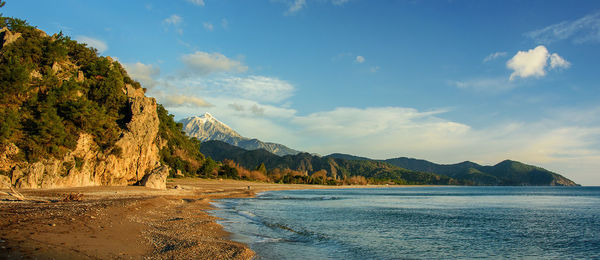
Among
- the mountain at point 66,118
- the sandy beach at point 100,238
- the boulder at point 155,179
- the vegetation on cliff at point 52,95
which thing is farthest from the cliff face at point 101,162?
the sandy beach at point 100,238

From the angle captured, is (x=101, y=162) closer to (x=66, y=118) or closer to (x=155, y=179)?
(x=66, y=118)

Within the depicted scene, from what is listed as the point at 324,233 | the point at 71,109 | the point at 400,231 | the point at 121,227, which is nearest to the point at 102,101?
the point at 71,109

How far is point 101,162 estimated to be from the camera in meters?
42.6

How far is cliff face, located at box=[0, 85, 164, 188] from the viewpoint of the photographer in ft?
101

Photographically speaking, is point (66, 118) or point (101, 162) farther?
point (101, 162)

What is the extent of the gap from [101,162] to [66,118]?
753cm

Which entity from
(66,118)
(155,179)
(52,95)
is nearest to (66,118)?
(66,118)

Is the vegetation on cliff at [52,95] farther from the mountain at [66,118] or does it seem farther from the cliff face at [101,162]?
the cliff face at [101,162]

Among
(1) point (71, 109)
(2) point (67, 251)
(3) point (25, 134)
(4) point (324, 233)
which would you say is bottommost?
(4) point (324, 233)

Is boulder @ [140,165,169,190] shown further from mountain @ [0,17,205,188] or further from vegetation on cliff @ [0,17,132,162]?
vegetation on cliff @ [0,17,132,162]

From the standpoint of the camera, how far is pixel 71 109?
Answer: 37.4m

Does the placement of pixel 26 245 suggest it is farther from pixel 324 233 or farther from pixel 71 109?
pixel 71 109

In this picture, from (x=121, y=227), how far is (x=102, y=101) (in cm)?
3776

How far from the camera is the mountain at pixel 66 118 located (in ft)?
104
